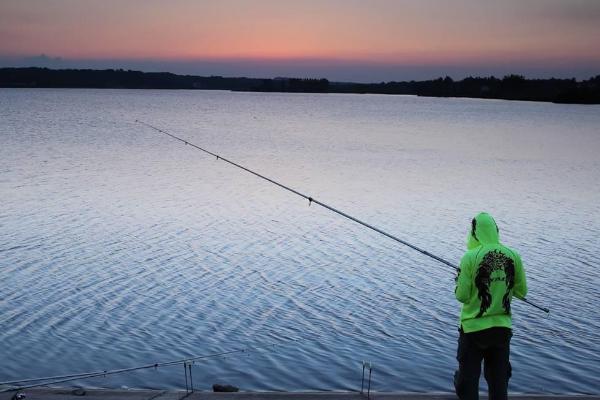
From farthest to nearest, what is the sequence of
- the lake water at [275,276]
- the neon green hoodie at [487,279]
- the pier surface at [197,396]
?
the lake water at [275,276]
the pier surface at [197,396]
the neon green hoodie at [487,279]

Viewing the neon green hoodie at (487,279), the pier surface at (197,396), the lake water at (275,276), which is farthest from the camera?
the lake water at (275,276)

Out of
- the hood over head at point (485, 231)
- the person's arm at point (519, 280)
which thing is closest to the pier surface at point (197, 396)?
the person's arm at point (519, 280)

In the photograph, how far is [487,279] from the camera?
16.8ft

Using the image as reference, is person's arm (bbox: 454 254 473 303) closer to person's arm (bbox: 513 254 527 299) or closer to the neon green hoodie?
the neon green hoodie

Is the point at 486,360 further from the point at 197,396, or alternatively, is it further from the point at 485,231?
the point at 197,396

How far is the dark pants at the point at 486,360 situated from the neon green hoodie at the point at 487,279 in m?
0.08

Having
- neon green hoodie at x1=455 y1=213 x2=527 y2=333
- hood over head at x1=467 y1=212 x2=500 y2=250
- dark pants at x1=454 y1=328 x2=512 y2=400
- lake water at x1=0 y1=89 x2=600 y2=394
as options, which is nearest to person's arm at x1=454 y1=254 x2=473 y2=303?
neon green hoodie at x1=455 y1=213 x2=527 y2=333

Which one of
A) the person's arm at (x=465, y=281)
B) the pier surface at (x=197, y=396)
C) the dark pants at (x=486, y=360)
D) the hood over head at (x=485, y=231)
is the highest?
the hood over head at (x=485, y=231)

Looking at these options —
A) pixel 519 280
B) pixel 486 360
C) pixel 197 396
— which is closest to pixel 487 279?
pixel 519 280

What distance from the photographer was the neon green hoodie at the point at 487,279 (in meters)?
Answer: 5.11

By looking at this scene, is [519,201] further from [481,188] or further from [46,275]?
[46,275]

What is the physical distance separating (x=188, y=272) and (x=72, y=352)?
4.98 meters

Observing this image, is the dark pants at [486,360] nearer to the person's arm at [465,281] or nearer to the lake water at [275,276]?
the person's arm at [465,281]

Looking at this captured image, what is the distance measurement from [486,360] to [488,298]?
594 mm
